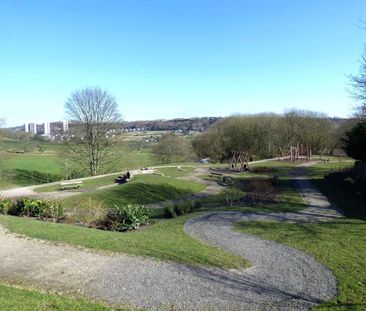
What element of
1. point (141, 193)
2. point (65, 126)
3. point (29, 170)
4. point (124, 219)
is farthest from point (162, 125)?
point (124, 219)

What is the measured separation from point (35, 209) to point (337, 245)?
474 inches

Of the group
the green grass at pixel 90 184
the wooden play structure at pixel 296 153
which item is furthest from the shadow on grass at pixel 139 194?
the wooden play structure at pixel 296 153

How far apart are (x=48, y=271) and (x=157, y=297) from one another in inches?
111

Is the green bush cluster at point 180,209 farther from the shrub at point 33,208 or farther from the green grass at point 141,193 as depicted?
the shrub at point 33,208

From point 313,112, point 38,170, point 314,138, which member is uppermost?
point 313,112

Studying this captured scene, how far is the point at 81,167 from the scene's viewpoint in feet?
134

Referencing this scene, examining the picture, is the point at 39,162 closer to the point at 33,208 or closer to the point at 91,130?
the point at 91,130

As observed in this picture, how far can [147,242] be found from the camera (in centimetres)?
1055

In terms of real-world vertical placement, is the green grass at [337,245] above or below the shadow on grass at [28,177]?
above

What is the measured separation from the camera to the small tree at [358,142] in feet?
82.2

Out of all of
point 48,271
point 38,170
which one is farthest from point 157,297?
point 38,170

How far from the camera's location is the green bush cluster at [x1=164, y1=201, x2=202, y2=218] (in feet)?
53.3

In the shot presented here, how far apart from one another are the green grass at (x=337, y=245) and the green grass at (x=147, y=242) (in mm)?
2226

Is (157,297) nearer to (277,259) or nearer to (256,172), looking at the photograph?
(277,259)
